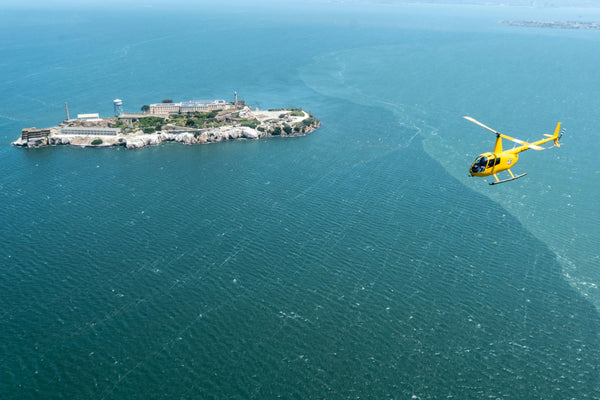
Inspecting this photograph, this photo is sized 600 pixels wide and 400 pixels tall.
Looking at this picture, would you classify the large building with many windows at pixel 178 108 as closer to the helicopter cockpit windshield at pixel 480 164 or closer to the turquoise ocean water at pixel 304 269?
the turquoise ocean water at pixel 304 269

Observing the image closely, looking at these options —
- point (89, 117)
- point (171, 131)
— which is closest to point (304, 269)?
point (171, 131)

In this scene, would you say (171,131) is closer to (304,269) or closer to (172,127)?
(172,127)

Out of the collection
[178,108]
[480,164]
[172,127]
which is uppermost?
[480,164]

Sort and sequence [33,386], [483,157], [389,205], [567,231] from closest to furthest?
[33,386] < [483,157] < [567,231] < [389,205]

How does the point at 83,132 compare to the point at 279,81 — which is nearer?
the point at 83,132

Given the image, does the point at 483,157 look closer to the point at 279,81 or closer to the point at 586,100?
the point at 586,100

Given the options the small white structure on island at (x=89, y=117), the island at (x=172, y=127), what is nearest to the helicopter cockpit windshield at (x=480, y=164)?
the island at (x=172, y=127)

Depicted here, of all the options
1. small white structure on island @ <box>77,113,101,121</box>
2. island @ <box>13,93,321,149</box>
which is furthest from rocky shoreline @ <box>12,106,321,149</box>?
small white structure on island @ <box>77,113,101,121</box>

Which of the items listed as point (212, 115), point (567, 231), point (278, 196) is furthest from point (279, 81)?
point (567, 231)
